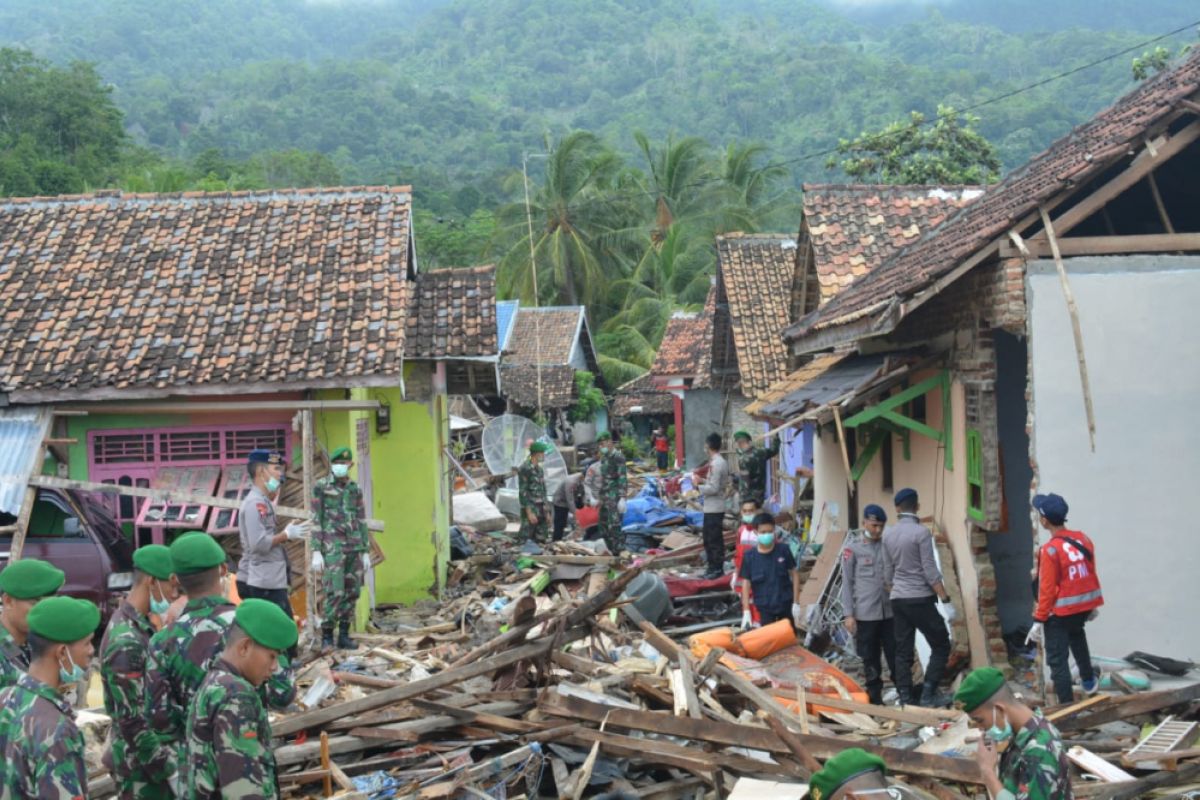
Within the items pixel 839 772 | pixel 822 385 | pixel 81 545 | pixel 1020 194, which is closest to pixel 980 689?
pixel 839 772

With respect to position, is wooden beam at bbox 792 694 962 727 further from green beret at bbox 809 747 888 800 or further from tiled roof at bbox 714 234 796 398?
tiled roof at bbox 714 234 796 398

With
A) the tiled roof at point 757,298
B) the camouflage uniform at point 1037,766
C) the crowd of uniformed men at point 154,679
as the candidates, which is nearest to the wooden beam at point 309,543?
the crowd of uniformed men at point 154,679

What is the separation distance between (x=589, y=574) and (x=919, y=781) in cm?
748

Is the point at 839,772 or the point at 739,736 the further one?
the point at 739,736

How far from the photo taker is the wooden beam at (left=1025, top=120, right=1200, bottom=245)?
9383 mm

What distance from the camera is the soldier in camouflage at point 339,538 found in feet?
38.2

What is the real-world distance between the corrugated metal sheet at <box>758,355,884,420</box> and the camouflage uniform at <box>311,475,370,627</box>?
4.96m

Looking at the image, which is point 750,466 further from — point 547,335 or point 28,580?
point 547,335

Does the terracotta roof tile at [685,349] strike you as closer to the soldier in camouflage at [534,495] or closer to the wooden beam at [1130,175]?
the soldier in camouflage at [534,495]

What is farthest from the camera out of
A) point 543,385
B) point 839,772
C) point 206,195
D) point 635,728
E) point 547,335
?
point 547,335

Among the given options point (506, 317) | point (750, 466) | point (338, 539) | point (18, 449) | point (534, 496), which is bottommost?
point (338, 539)

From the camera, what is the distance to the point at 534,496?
18.9 m

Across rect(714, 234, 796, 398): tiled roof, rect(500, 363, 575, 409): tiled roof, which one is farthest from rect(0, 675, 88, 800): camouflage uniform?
rect(500, 363, 575, 409): tiled roof

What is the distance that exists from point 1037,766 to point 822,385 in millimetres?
9488
